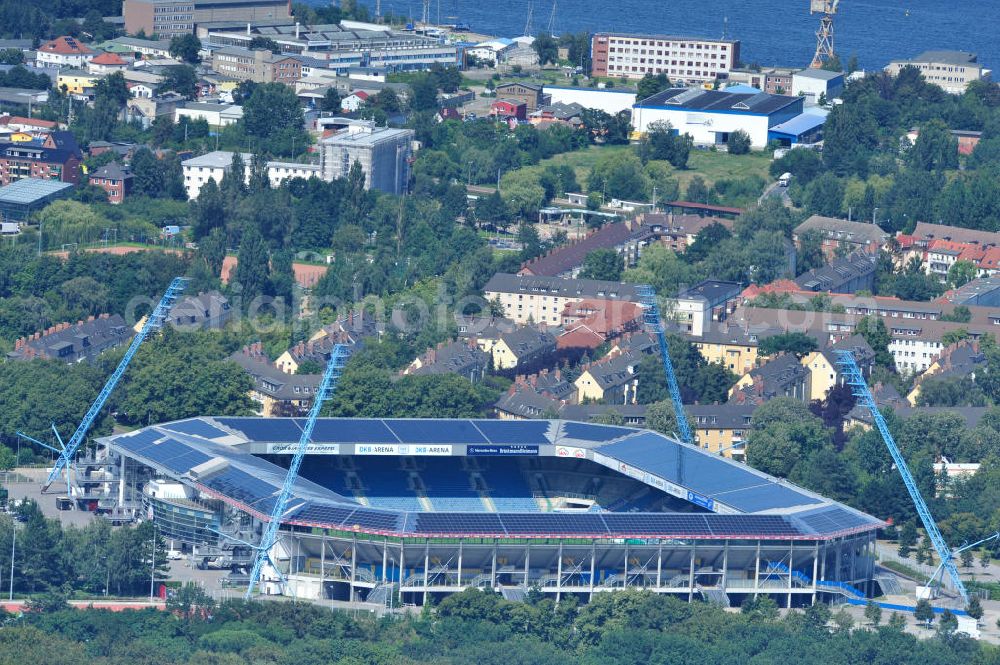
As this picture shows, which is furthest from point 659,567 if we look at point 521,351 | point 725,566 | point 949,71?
point 949,71

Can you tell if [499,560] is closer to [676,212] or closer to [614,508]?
[614,508]

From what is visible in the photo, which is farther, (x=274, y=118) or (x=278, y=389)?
(x=274, y=118)

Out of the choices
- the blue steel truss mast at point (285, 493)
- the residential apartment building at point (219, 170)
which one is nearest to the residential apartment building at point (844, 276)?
the residential apartment building at point (219, 170)

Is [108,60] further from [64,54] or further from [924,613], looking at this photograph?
[924,613]

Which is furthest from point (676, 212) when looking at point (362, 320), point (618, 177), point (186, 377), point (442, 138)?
point (186, 377)

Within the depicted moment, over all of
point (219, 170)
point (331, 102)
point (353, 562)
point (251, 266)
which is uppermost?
point (331, 102)
